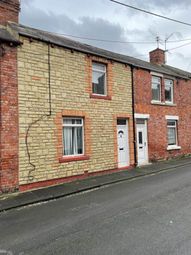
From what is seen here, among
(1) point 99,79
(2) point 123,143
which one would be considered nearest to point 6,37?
(1) point 99,79

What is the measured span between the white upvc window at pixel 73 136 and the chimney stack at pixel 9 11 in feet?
15.0

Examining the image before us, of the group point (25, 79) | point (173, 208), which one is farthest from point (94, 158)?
point (173, 208)

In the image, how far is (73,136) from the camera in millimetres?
12242

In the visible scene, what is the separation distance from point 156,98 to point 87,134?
689 cm

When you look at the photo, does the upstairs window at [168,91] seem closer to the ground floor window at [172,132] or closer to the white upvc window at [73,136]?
the ground floor window at [172,132]

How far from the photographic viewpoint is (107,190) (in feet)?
32.7

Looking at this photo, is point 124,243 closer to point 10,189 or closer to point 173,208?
point 173,208

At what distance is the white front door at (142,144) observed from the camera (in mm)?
15641

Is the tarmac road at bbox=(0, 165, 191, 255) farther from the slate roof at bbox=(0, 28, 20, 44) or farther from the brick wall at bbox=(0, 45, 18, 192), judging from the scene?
the slate roof at bbox=(0, 28, 20, 44)

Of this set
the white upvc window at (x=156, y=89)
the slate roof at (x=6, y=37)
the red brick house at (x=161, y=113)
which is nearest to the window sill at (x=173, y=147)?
the red brick house at (x=161, y=113)

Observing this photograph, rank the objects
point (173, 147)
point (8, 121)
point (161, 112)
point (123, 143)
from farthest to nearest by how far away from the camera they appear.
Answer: point (173, 147)
point (161, 112)
point (123, 143)
point (8, 121)

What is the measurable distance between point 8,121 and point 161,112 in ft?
34.8

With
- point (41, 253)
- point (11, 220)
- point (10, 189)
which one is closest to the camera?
point (41, 253)

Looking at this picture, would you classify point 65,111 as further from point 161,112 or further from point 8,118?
point 161,112
